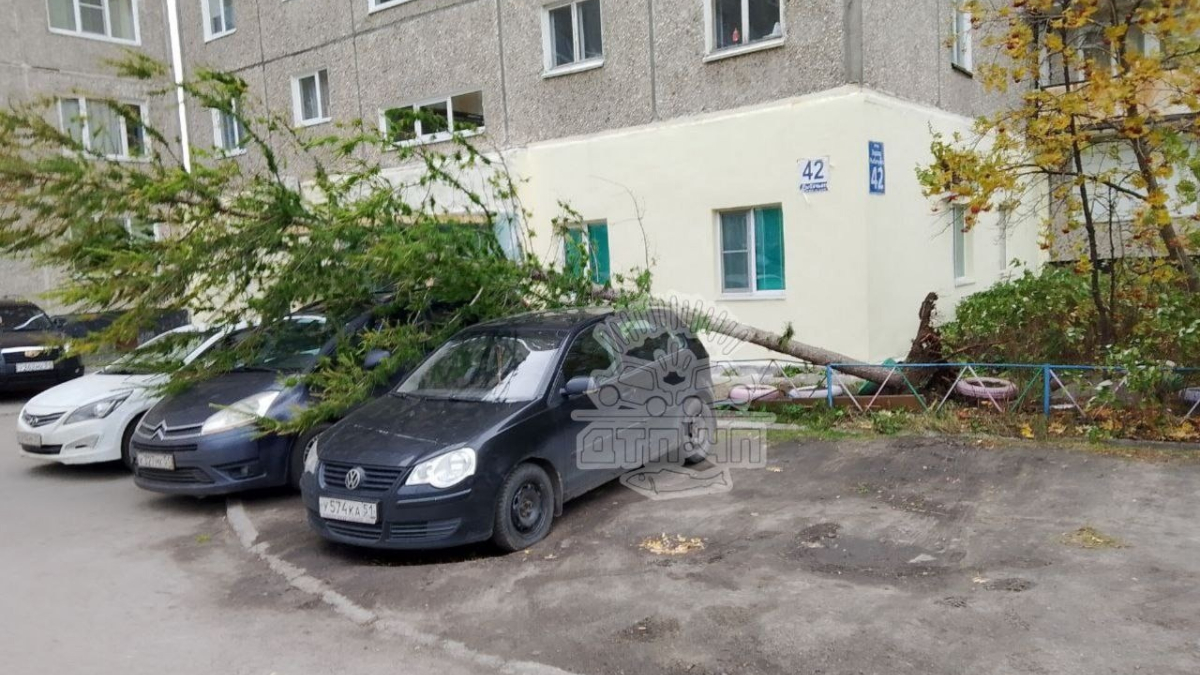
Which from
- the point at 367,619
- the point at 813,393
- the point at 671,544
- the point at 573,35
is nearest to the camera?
the point at 367,619

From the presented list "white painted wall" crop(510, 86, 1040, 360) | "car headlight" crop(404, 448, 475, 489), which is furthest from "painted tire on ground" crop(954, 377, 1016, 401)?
"car headlight" crop(404, 448, 475, 489)

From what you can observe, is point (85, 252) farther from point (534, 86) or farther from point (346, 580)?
point (534, 86)

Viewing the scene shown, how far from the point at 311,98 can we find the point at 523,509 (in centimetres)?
1389

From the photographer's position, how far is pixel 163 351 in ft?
26.0

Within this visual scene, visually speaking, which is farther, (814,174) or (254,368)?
(814,174)

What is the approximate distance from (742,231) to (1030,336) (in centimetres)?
385

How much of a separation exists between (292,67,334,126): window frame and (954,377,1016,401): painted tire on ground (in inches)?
501

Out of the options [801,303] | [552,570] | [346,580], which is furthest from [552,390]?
[801,303]

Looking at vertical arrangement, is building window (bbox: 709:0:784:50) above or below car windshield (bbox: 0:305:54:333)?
above

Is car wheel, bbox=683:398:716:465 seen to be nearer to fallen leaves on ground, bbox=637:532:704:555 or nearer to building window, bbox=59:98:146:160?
fallen leaves on ground, bbox=637:532:704:555

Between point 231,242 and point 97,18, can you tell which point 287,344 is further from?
point 97,18

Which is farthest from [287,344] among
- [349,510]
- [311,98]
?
[311,98]

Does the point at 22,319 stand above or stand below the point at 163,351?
above

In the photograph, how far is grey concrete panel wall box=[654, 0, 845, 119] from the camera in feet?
35.0
